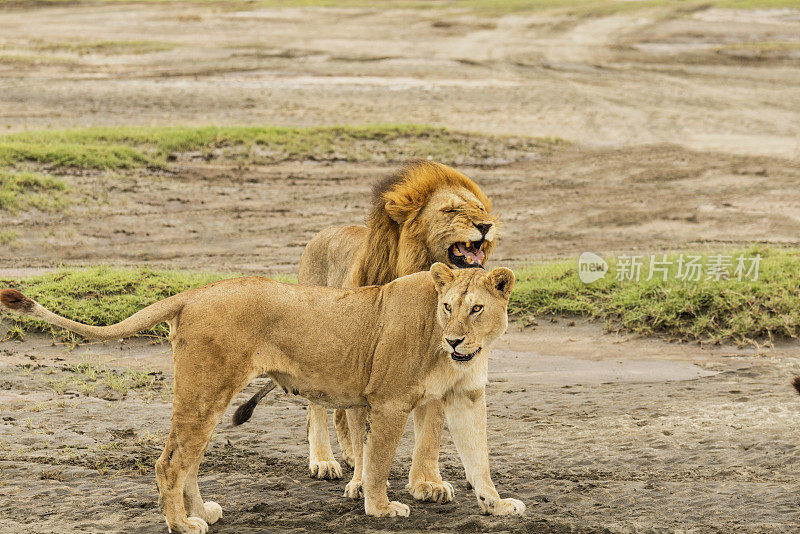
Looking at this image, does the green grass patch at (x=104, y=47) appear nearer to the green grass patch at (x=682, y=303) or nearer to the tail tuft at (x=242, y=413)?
the green grass patch at (x=682, y=303)

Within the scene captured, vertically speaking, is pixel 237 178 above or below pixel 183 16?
below

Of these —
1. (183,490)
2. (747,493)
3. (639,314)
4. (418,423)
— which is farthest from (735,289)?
(183,490)

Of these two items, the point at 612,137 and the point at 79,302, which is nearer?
the point at 79,302

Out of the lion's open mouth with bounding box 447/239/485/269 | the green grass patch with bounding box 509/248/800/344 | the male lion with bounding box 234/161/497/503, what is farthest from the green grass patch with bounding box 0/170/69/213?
the lion's open mouth with bounding box 447/239/485/269

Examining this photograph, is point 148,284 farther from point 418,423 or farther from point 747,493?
point 747,493

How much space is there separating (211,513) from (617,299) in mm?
5172

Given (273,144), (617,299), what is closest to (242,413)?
(617,299)

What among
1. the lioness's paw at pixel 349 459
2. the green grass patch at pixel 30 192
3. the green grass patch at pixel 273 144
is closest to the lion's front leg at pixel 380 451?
the lioness's paw at pixel 349 459

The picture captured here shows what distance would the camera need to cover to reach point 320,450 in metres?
5.78

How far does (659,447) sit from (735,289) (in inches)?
129

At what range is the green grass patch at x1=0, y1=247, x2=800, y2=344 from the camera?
852 centimetres

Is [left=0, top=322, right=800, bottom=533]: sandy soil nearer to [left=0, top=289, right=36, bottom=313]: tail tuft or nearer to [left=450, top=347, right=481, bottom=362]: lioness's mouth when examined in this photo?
[left=450, top=347, right=481, bottom=362]: lioness's mouth

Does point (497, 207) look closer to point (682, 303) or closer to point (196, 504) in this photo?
point (682, 303)

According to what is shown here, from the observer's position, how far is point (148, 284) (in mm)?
9180
